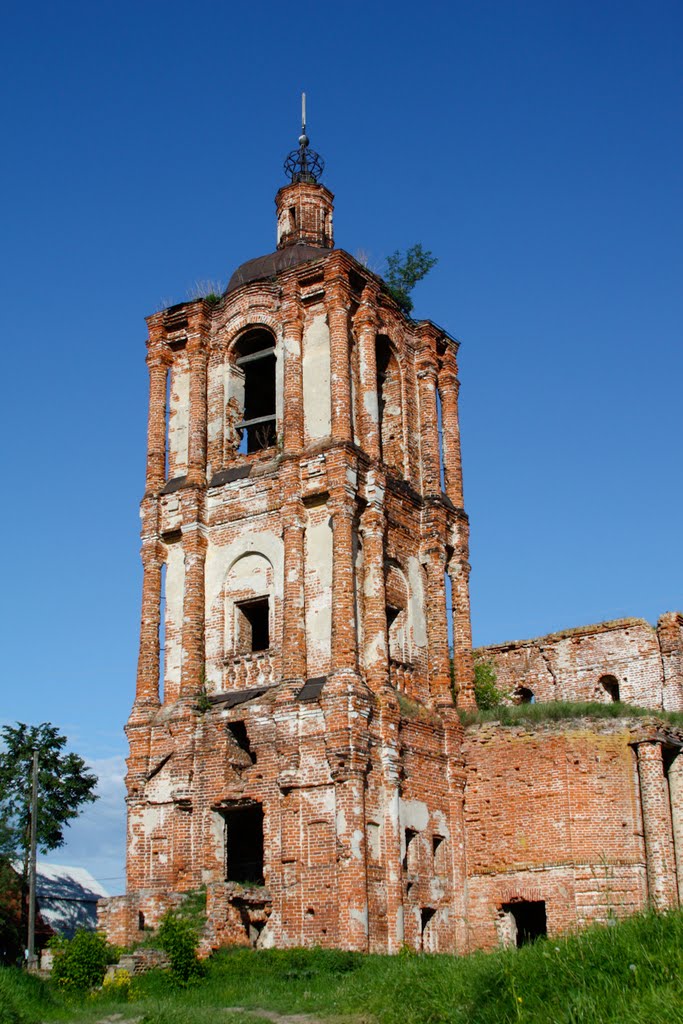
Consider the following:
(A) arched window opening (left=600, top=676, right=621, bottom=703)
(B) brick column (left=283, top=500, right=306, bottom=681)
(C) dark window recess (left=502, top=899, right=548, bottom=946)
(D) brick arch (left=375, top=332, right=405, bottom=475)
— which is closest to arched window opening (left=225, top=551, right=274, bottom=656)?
(B) brick column (left=283, top=500, right=306, bottom=681)

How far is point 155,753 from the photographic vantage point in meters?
19.6

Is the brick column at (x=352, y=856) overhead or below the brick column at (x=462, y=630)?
below

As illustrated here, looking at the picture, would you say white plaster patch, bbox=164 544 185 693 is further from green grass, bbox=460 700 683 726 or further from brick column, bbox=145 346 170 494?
green grass, bbox=460 700 683 726

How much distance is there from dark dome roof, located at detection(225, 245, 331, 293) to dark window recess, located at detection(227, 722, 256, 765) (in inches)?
319

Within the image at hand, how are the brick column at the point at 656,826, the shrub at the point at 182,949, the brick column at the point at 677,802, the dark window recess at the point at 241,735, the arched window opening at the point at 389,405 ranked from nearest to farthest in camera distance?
1. the shrub at the point at 182,949
2. the brick column at the point at 656,826
3. the dark window recess at the point at 241,735
4. the brick column at the point at 677,802
5. the arched window opening at the point at 389,405

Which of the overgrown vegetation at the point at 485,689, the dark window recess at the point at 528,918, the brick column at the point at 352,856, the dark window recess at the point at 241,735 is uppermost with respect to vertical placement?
the overgrown vegetation at the point at 485,689

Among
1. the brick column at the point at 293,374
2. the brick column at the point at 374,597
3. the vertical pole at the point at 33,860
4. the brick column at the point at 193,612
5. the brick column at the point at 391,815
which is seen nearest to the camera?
the brick column at the point at 391,815

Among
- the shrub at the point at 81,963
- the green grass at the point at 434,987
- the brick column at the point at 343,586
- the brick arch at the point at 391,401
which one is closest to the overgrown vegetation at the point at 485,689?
the brick arch at the point at 391,401

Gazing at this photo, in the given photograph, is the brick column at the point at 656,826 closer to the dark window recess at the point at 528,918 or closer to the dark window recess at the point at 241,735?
the dark window recess at the point at 528,918

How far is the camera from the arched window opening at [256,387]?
71.7 ft

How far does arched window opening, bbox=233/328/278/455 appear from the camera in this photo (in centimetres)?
2186

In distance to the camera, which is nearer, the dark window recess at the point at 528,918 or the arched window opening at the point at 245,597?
the dark window recess at the point at 528,918

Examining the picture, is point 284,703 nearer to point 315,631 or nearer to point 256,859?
point 315,631

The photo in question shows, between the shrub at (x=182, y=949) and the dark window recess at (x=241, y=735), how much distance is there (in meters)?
2.98
